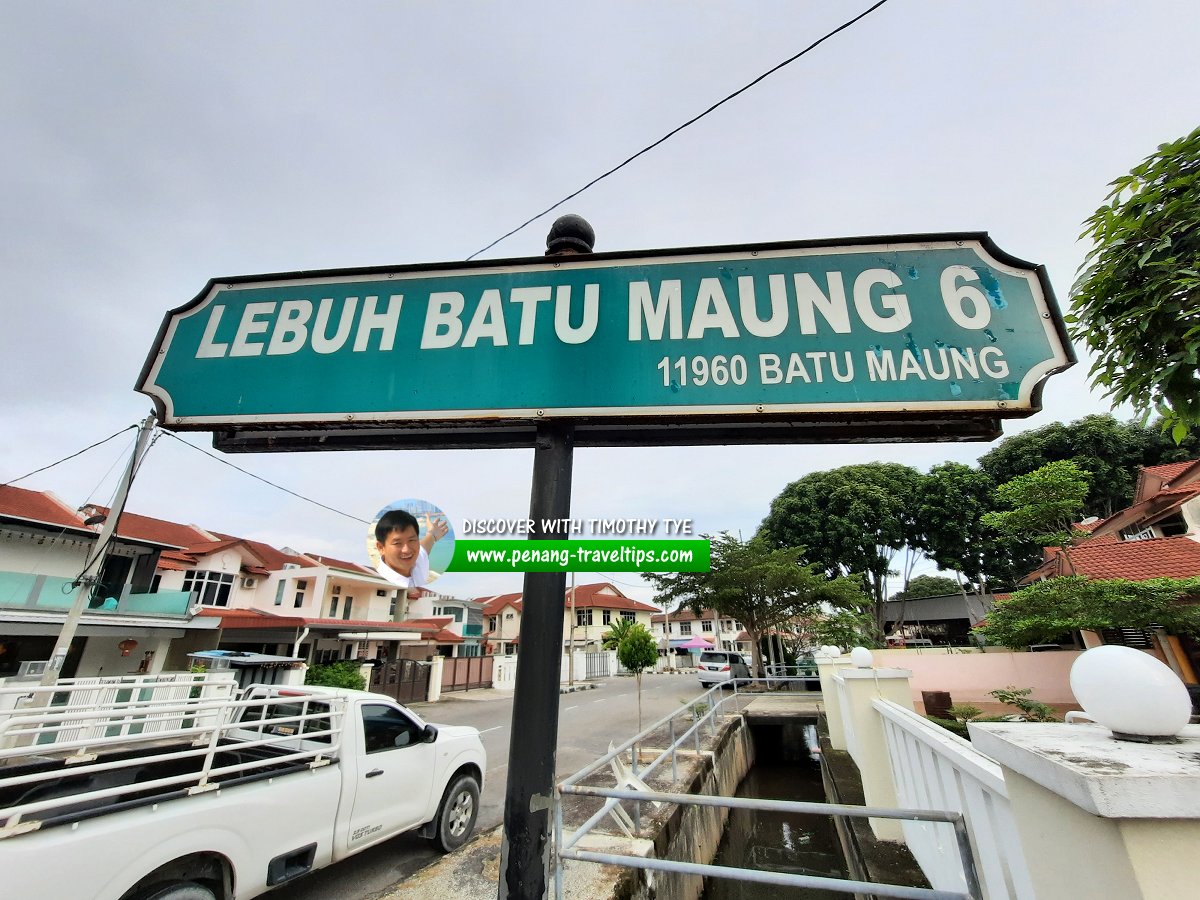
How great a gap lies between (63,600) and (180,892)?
1813 centimetres

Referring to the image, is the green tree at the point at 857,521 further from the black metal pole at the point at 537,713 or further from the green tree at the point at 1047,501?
the black metal pole at the point at 537,713

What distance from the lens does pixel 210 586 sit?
2289 cm

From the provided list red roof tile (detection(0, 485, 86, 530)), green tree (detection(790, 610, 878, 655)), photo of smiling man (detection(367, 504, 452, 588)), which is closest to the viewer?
photo of smiling man (detection(367, 504, 452, 588))

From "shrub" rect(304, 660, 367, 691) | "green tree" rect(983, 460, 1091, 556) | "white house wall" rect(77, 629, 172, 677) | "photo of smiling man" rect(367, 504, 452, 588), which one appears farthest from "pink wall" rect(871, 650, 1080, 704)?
"white house wall" rect(77, 629, 172, 677)

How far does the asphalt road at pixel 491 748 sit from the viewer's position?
461 centimetres

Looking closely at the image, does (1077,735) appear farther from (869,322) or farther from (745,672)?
(745,672)

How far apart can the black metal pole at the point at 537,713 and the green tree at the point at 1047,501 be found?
698 inches

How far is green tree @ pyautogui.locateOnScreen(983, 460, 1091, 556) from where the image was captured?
47.7 ft

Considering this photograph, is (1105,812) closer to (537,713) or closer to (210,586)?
(537,713)

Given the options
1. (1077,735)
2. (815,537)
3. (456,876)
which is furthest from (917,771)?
(815,537)

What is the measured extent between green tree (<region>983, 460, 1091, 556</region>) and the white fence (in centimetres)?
1455

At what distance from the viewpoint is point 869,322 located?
161 centimetres

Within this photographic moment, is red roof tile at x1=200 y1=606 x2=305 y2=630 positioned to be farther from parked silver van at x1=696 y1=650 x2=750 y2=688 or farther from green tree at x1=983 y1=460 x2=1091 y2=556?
green tree at x1=983 y1=460 x2=1091 y2=556

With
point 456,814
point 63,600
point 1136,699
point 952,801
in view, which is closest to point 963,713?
point 456,814
